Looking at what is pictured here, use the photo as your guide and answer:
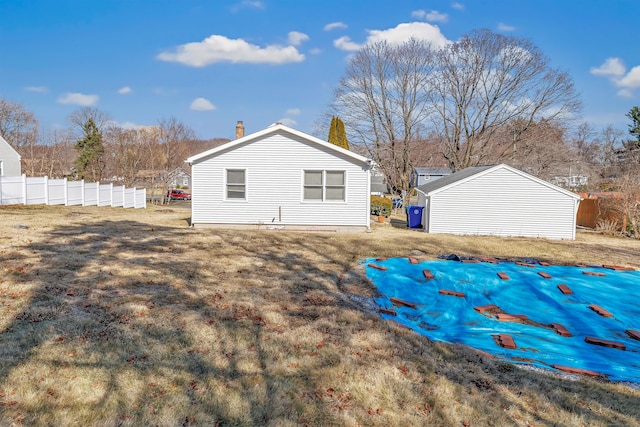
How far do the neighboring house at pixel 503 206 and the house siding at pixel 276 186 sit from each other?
412 cm

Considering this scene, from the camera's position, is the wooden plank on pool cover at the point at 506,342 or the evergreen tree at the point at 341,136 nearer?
the wooden plank on pool cover at the point at 506,342

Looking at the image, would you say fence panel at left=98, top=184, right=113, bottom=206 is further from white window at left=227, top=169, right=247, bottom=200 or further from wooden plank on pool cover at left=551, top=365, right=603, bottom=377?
wooden plank on pool cover at left=551, top=365, right=603, bottom=377

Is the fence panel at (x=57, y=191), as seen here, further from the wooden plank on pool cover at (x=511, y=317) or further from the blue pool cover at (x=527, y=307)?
the wooden plank on pool cover at (x=511, y=317)

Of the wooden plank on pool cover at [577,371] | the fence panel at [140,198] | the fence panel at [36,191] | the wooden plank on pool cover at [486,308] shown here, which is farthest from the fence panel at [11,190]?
the wooden plank on pool cover at [577,371]

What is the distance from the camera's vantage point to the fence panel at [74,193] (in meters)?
22.7

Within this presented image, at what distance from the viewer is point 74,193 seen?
2311cm

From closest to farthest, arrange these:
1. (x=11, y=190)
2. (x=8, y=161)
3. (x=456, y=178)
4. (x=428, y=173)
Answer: (x=456, y=178), (x=11, y=190), (x=8, y=161), (x=428, y=173)

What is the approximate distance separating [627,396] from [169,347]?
4.75 m

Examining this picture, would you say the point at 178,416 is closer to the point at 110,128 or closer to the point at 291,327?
the point at 291,327

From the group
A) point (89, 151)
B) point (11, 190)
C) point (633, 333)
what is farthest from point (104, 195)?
point (633, 333)

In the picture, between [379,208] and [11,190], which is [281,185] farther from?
[11,190]

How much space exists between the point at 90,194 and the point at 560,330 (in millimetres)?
25886

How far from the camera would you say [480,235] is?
17.0 meters

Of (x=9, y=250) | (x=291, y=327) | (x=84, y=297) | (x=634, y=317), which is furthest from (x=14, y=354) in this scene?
(x=634, y=317)
